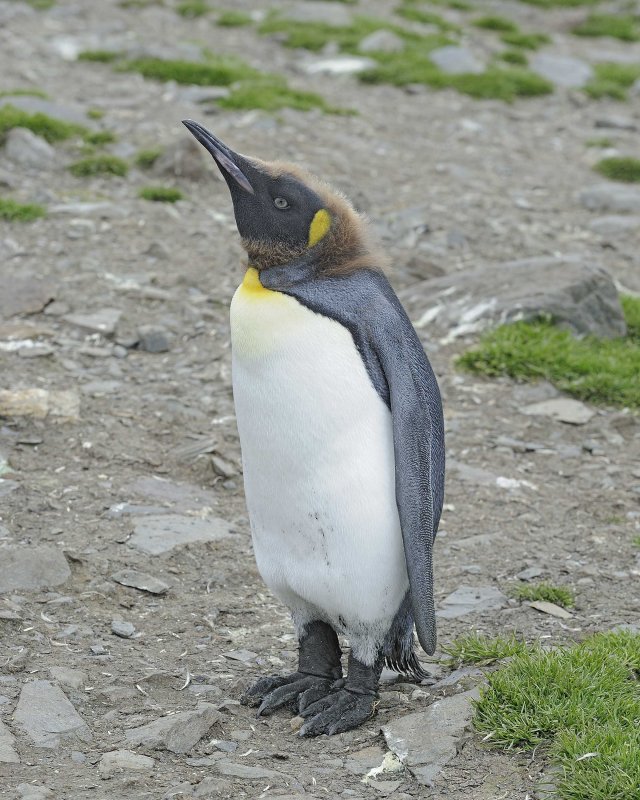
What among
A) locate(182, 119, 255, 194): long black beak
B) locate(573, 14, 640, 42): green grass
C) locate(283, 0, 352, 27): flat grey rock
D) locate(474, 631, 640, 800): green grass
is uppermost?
locate(182, 119, 255, 194): long black beak

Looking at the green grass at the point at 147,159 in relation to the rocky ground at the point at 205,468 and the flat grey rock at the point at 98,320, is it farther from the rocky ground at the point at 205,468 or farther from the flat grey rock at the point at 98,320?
the flat grey rock at the point at 98,320

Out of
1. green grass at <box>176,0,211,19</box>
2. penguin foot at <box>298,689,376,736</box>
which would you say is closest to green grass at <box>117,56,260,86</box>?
green grass at <box>176,0,211,19</box>

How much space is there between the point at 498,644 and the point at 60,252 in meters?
4.32

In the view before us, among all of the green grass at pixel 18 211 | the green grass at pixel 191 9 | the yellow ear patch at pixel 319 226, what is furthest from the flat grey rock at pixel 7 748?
the green grass at pixel 191 9

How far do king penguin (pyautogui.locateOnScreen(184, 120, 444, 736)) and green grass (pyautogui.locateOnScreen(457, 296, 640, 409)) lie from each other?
9.31 ft

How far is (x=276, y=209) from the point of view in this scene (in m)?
3.47

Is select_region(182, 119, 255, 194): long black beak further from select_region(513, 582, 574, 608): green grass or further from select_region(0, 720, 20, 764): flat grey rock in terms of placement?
select_region(513, 582, 574, 608): green grass

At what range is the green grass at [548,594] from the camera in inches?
169

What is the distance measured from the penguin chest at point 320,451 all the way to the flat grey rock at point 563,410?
8.99 feet

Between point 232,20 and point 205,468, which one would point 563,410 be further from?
point 232,20

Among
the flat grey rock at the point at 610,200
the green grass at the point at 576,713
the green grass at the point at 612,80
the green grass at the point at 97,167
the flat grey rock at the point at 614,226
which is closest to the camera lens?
the green grass at the point at 576,713

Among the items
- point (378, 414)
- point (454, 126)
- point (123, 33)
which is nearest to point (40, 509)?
point (378, 414)

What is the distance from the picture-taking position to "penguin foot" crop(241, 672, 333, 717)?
11.7 ft

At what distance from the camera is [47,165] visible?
8.40 m
